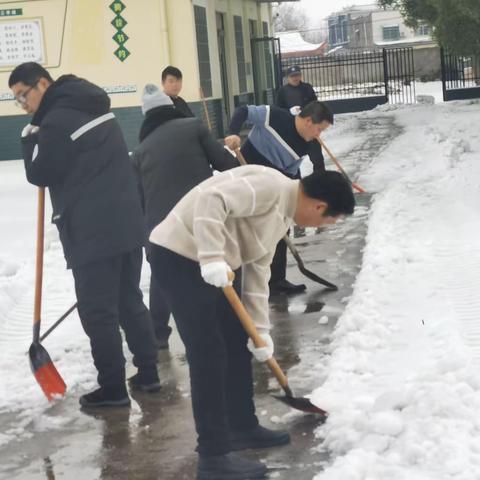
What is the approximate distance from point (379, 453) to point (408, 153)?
13134mm

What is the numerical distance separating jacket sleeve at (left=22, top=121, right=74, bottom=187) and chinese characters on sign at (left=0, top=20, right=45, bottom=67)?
14.5 m

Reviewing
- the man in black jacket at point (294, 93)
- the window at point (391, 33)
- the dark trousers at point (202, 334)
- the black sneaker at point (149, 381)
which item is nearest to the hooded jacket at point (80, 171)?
the black sneaker at point (149, 381)

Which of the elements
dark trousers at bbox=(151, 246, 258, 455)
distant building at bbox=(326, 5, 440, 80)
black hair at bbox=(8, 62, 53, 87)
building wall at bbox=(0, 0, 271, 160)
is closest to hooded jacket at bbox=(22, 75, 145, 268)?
black hair at bbox=(8, 62, 53, 87)

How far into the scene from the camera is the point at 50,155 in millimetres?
5109

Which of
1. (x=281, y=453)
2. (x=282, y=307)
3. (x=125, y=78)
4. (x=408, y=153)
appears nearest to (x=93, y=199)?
(x=281, y=453)

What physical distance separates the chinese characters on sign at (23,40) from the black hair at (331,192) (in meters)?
16.0

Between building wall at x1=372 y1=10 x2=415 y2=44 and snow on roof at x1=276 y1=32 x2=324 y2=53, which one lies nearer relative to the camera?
snow on roof at x1=276 y1=32 x2=324 y2=53

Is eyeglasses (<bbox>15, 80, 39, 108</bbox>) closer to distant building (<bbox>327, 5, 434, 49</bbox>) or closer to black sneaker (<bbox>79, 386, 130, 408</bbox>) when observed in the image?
black sneaker (<bbox>79, 386, 130, 408</bbox>)

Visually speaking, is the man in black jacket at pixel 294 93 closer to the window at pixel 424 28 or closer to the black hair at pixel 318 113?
the black hair at pixel 318 113

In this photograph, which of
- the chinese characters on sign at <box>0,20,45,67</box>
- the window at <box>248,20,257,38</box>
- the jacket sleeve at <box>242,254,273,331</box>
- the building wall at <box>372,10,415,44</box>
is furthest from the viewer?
the building wall at <box>372,10,415,44</box>

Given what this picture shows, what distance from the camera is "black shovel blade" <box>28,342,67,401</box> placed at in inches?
217

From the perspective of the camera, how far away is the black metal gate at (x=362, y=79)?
31.1 meters

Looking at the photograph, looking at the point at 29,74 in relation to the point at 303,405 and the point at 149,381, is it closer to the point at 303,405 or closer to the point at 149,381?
the point at 149,381

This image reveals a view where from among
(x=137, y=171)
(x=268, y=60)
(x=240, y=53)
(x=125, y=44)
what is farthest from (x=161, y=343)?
(x=268, y=60)
